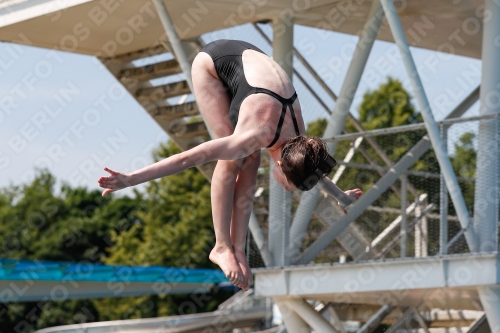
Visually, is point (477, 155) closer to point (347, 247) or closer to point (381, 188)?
point (381, 188)

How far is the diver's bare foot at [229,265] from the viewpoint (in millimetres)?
5388

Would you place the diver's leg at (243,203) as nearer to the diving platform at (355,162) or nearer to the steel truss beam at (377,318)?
the diving platform at (355,162)

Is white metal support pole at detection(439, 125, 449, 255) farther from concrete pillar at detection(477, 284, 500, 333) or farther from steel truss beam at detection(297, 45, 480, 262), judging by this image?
steel truss beam at detection(297, 45, 480, 262)

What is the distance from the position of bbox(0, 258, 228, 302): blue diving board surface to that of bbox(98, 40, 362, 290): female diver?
1212cm

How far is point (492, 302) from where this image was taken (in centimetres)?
1013

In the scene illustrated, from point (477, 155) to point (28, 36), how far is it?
716 centimetres

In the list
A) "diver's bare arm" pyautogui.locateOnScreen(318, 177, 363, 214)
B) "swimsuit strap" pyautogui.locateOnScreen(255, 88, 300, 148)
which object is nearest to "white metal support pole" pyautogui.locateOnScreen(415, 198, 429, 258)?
"diver's bare arm" pyautogui.locateOnScreen(318, 177, 363, 214)

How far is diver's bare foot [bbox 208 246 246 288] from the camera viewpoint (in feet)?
17.7

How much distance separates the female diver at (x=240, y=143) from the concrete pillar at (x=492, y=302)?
16.6 ft

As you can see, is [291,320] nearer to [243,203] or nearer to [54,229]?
[243,203]

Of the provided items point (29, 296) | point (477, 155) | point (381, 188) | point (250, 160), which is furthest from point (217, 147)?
point (29, 296)

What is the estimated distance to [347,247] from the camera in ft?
38.5

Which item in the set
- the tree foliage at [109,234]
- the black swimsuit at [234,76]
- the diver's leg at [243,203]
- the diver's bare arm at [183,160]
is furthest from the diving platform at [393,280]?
the tree foliage at [109,234]

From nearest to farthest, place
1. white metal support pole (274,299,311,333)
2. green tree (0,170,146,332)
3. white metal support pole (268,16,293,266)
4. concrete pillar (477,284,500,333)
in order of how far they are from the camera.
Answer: concrete pillar (477,284,500,333)
white metal support pole (268,16,293,266)
white metal support pole (274,299,311,333)
green tree (0,170,146,332)
